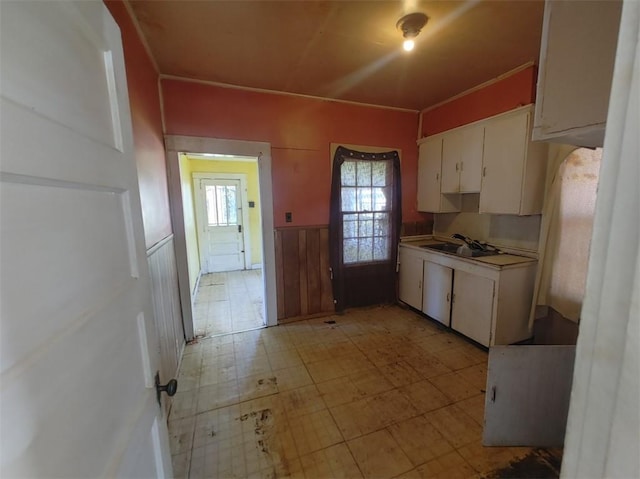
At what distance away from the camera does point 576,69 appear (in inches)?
39.9

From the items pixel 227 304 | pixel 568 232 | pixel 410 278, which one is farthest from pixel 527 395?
pixel 227 304

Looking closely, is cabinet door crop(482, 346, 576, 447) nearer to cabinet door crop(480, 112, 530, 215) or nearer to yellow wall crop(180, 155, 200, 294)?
cabinet door crop(480, 112, 530, 215)

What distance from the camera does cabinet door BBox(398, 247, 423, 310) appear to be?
326cm

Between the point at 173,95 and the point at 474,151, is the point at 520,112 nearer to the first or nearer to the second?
the point at 474,151

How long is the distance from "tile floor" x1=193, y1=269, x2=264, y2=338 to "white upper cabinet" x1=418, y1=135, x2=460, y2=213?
250 cm

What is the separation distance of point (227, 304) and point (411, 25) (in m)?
3.61

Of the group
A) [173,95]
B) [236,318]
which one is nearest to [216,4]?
[173,95]

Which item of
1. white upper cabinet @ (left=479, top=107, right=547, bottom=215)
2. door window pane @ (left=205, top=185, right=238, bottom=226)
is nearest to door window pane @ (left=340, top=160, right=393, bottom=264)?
white upper cabinet @ (left=479, top=107, right=547, bottom=215)

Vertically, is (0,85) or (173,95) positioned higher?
(173,95)

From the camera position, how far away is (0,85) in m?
0.39

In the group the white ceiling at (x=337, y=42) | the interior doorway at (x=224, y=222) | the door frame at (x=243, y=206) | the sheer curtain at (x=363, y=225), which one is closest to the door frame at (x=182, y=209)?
the white ceiling at (x=337, y=42)

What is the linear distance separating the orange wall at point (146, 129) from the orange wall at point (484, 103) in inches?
118

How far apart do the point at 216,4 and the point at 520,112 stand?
242cm

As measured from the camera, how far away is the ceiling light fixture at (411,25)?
5.52ft
